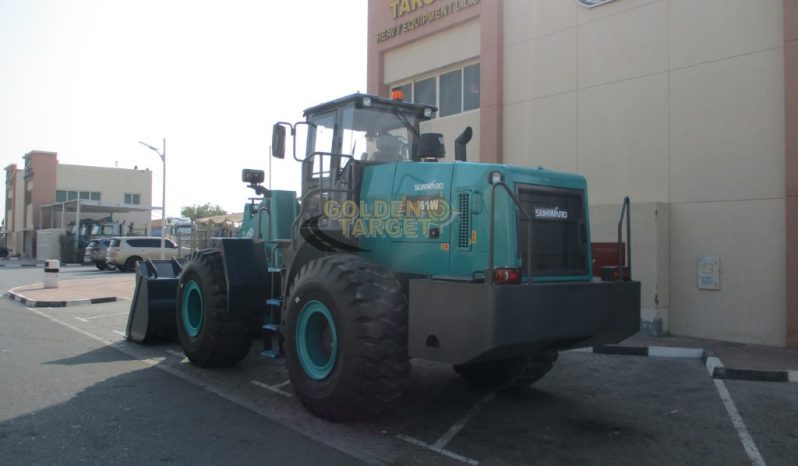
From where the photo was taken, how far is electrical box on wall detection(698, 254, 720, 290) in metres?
10.1

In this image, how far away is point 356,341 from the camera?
534 centimetres

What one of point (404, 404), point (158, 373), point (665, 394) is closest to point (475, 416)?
point (404, 404)

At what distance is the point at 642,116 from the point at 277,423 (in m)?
8.40

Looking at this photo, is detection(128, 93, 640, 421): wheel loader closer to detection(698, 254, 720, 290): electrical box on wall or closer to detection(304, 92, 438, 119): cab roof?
detection(304, 92, 438, 119): cab roof

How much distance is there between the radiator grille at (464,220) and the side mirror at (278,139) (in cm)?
241

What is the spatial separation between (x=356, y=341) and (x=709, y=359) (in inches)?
216

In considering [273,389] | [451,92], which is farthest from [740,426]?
[451,92]

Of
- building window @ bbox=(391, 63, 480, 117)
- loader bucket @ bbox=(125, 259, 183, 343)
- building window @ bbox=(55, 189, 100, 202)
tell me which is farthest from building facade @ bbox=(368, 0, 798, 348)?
building window @ bbox=(55, 189, 100, 202)

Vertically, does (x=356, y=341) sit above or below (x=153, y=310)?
above

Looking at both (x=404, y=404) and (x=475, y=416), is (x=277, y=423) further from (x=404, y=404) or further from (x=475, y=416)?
(x=475, y=416)

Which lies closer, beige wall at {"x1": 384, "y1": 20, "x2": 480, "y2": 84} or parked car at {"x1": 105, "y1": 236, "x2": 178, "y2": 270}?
beige wall at {"x1": 384, "y1": 20, "x2": 480, "y2": 84}

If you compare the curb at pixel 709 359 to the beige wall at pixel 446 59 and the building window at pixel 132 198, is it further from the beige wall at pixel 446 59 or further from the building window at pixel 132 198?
the building window at pixel 132 198

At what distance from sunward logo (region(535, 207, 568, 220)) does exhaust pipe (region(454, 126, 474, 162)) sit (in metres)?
1.20
